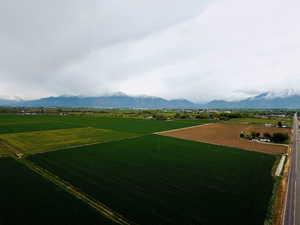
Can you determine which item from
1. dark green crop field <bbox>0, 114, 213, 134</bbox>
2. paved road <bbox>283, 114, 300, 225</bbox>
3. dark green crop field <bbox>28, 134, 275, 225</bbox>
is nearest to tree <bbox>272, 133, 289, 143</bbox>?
dark green crop field <bbox>28, 134, 275, 225</bbox>

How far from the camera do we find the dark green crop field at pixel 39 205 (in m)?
15.8

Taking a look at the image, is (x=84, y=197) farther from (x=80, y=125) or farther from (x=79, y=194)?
(x=80, y=125)

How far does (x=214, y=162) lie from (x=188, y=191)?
45.8 ft

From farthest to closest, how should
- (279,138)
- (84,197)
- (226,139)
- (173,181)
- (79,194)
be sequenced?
1. (226,139)
2. (279,138)
3. (173,181)
4. (79,194)
5. (84,197)

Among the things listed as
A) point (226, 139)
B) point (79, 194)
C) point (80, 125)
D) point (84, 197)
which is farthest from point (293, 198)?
point (80, 125)

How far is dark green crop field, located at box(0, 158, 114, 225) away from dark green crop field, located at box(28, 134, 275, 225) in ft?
7.85

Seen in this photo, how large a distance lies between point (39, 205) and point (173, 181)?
54.4ft

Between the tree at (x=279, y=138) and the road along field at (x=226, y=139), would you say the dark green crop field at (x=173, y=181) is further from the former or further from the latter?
the tree at (x=279, y=138)

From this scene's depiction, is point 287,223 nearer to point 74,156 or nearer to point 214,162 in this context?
point 214,162

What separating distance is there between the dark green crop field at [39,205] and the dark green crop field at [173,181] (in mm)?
2393

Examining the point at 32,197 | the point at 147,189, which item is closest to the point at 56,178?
the point at 32,197

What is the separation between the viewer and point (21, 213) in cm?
1664

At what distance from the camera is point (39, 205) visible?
18.0 m

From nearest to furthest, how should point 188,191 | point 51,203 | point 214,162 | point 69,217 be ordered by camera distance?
point 69,217 → point 51,203 → point 188,191 → point 214,162
